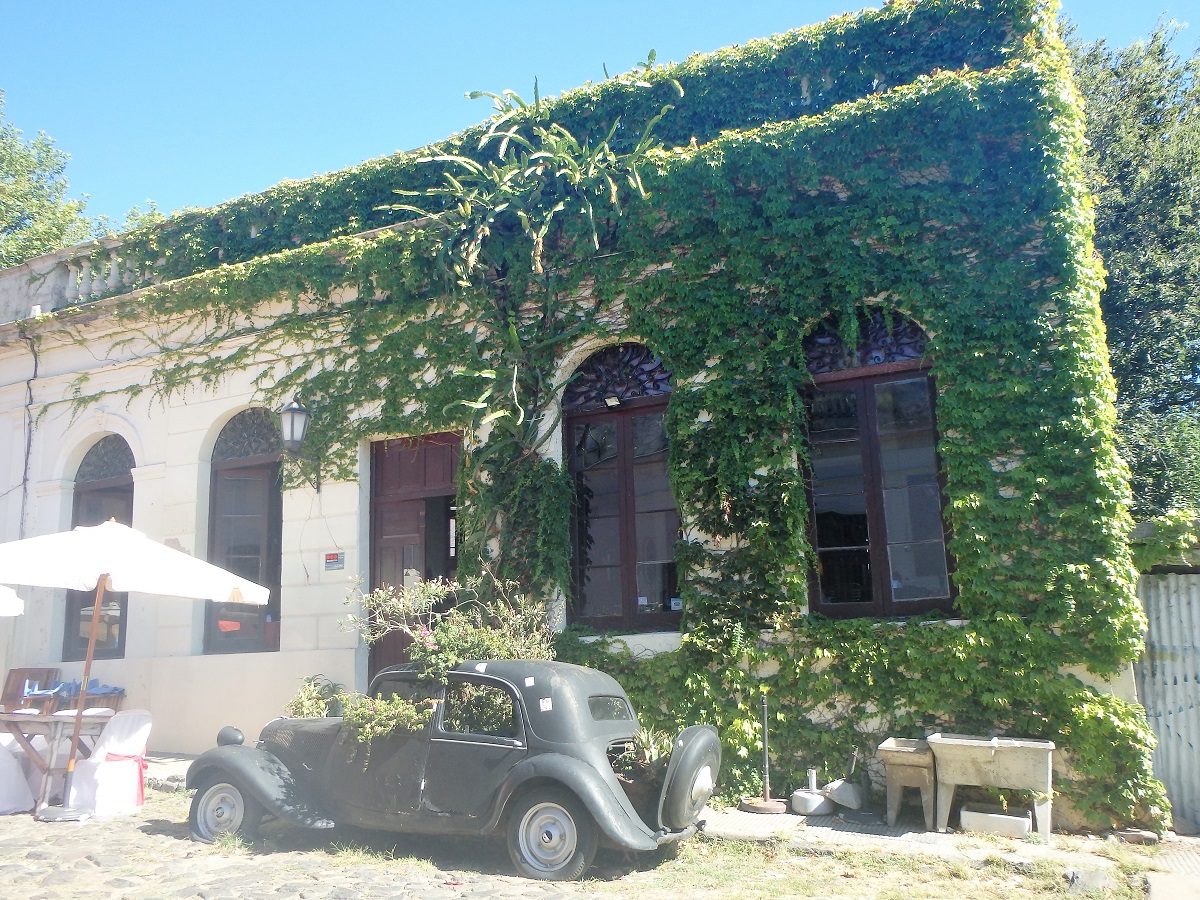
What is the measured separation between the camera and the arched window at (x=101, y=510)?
1177 centimetres

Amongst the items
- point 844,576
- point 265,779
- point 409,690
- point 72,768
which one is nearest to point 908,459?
point 844,576

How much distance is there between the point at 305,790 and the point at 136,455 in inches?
267

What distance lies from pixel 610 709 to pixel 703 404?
326 cm

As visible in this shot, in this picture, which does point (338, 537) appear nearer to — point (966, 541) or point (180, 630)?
point (180, 630)

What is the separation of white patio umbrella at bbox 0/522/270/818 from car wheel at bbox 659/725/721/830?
4493 mm

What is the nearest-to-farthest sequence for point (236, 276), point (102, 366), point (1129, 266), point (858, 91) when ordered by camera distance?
point (858, 91)
point (236, 276)
point (102, 366)
point (1129, 266)

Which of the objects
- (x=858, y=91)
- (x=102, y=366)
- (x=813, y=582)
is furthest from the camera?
(x=102, y=366)

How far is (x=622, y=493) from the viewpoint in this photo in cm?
945

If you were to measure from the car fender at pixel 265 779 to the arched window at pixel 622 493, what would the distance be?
341 cm

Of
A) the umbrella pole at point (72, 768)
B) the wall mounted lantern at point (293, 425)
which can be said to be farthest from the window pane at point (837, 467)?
the umbrella pole at point (72, 768)

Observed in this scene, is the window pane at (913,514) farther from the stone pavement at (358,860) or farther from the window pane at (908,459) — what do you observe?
the stone pavement at (358,860)

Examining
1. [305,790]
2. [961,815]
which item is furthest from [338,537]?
[961,815]

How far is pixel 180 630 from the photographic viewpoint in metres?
11.0

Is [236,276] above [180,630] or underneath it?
above
